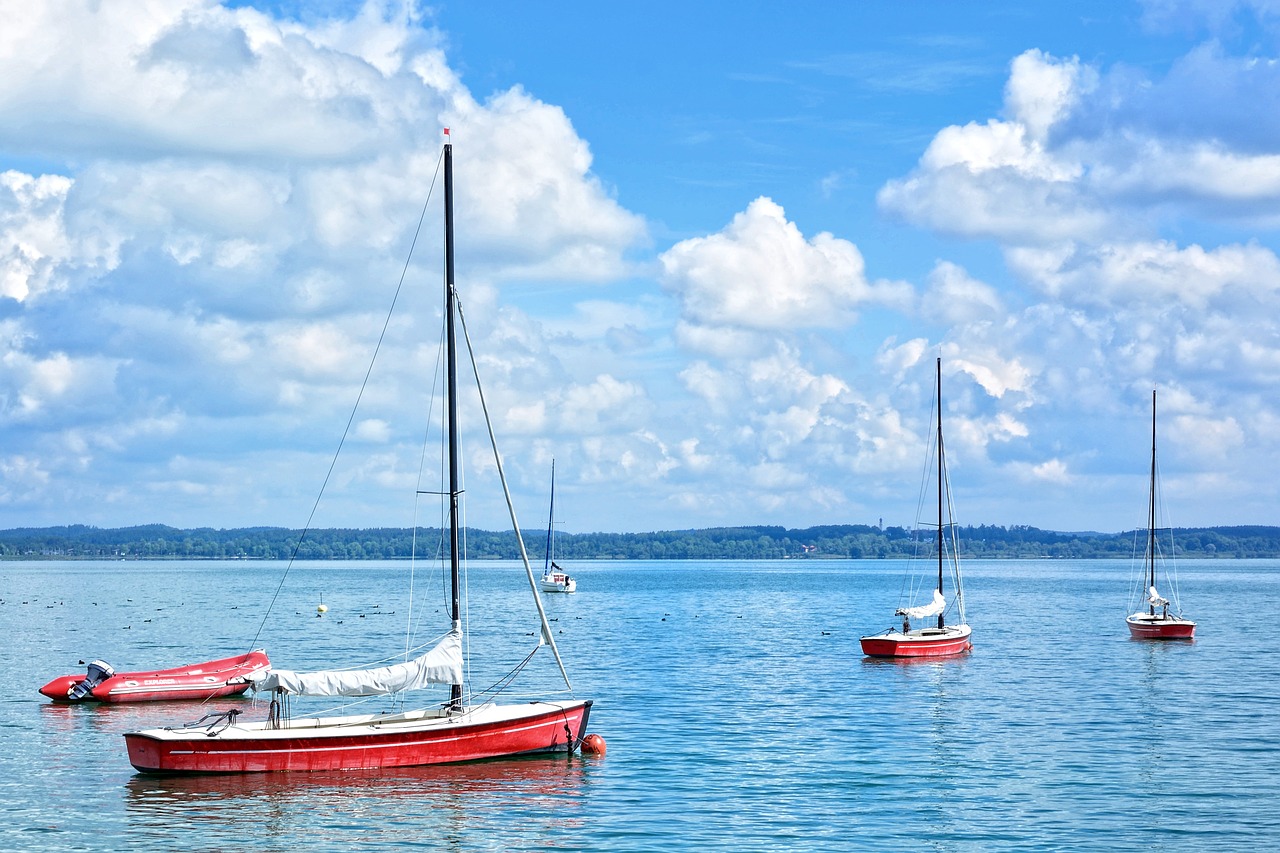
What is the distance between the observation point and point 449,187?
140ft

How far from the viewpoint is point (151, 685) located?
61.0 meters

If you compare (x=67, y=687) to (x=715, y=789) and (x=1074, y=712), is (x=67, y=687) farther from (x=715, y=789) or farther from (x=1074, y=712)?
(x=1074, y=712)

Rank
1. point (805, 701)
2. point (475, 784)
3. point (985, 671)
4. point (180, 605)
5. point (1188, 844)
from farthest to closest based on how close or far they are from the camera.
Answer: point (180, 605)
point (985, 671)
point (805, 701)
point (475, 784)
point (1188, 844)

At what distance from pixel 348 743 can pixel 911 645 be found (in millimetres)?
44868

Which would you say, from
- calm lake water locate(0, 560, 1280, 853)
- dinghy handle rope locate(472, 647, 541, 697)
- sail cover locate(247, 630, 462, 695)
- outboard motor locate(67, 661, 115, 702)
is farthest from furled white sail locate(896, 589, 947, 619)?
outboard motor locate(67, 661, 115, 702)

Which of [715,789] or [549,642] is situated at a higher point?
[549,642]

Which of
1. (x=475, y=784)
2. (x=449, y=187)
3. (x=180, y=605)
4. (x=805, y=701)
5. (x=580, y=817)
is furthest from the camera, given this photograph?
(x=180, y=605)

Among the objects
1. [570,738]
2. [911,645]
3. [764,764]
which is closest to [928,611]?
[911,645]

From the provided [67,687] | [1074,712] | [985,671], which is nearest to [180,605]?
[67,687]

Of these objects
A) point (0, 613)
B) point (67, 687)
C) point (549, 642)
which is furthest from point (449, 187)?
point (0, 613)

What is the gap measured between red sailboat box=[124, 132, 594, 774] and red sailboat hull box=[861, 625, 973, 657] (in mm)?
37351

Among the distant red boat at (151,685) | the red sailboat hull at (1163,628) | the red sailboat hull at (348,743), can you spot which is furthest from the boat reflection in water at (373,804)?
the red sailboat hull at (1163,628)

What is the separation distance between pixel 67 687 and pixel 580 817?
34388mm

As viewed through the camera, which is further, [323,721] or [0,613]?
[0,613]
